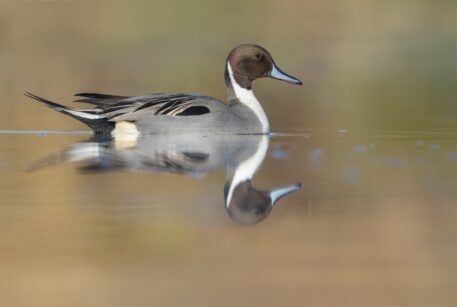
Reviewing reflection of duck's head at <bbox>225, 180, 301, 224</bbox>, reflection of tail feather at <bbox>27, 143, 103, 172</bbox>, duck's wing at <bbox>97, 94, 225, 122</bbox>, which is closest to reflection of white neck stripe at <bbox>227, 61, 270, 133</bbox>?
duck's wing at <bbox>97, 94, 225, 122</bbox>

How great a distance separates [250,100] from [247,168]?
301cm

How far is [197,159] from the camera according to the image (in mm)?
8688

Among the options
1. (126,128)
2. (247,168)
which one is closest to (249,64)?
(126,128)

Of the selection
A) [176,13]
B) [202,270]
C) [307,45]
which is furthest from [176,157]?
[176,13]

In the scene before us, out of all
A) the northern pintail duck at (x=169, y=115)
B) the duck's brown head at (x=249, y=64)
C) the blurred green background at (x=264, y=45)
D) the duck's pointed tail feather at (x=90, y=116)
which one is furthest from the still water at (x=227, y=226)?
the blurred green background at (x=264, y=45)

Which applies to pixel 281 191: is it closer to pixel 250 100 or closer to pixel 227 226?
pixel 227 226

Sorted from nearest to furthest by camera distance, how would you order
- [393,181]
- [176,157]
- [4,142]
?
[393,181], [176,157], [4,142]

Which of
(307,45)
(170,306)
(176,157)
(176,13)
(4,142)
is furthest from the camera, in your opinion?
(176,13)

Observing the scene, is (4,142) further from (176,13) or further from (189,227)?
(176,13)

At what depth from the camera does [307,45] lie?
2395cm

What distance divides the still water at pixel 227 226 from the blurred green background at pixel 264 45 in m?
3.06

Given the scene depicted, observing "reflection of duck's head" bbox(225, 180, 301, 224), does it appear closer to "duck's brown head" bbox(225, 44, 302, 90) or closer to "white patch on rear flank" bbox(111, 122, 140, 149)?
"white patch on rear flank" bbox(111, 122, 140, 149)

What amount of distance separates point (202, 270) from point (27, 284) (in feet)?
2.34

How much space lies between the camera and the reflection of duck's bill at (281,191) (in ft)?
22.8
